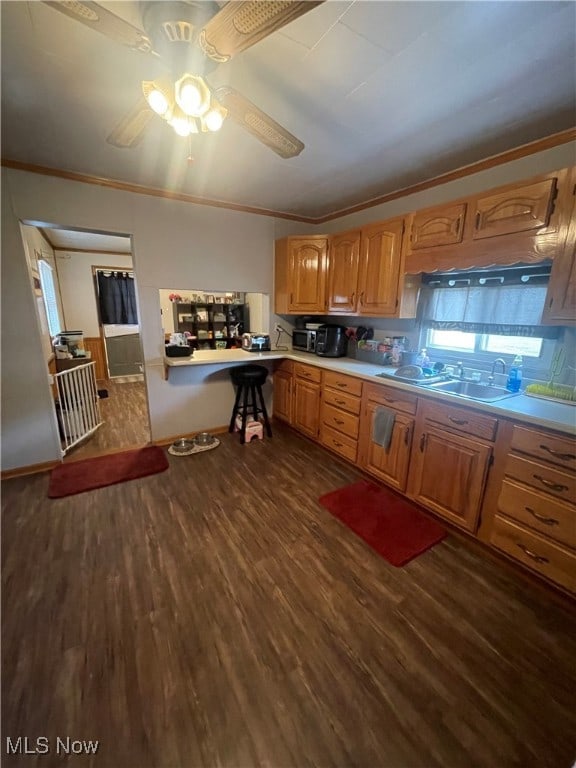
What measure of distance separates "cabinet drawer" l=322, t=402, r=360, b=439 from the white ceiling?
2.04 m

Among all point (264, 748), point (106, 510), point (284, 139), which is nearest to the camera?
point (264, 748)

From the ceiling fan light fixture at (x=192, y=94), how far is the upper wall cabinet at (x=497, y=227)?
69.8 inches

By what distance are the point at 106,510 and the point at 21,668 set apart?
107 cm

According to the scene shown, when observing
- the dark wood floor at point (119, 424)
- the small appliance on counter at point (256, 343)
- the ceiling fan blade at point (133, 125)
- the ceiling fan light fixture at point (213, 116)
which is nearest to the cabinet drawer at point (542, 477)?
the ceiling fan light fixture at point (213, 116)

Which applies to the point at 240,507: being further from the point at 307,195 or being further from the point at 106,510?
the point at 307,195

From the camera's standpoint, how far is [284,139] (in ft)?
4.71

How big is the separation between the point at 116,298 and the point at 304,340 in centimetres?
423

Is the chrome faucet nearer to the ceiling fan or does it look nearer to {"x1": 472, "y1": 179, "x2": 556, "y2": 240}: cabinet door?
{"x1": 472, "y1": 179, "x2": 556, "y2": 240}: cabinet door

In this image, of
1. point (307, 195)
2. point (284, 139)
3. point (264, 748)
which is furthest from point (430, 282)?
point (264, 748)

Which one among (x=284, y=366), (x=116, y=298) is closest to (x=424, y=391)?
(x=284, y=366)

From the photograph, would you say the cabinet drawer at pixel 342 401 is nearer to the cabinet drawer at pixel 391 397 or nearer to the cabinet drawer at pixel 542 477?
the cabinet drawer at pixel 391 397

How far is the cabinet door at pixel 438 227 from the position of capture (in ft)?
7.04

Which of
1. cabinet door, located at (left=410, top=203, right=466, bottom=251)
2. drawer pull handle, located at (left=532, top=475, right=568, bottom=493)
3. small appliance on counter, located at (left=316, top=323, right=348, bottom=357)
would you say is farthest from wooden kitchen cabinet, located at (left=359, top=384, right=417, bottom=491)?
cabinet door, located at (left=410, top=203, right=466, bottom=251)

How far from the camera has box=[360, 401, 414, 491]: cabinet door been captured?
2.35 metres
